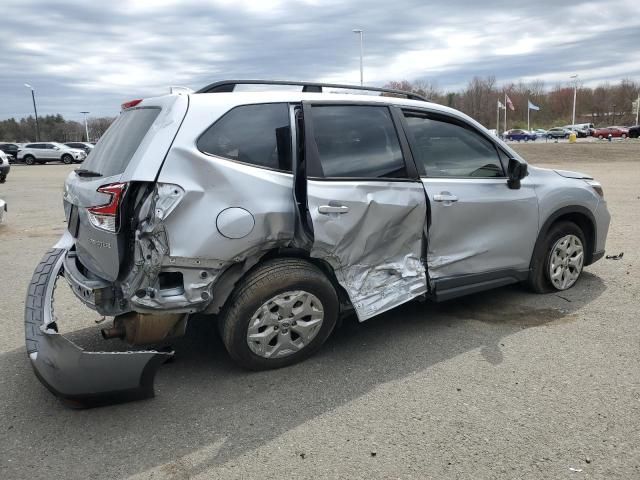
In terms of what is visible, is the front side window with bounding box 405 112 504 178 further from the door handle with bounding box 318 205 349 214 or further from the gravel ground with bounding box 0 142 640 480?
the gravel ground with bounding box 0 142 640 480

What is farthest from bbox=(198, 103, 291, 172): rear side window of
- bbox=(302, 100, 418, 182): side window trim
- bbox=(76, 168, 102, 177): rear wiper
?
bbox=(76, 168, 102, 177): rear wiper

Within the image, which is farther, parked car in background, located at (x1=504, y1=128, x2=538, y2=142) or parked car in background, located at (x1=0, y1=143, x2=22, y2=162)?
parked car in background, located at (x1=504, y1=128, x2=538, y2=142)

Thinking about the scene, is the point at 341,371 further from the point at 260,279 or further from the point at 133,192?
the point at 133,192

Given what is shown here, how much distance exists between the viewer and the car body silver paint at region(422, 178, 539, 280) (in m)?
4.09

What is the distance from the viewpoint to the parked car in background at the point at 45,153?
3797 cm

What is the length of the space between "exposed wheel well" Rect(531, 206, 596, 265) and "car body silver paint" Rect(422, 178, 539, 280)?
4.9 inches

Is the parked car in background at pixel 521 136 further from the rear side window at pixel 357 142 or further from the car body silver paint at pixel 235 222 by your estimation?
the car body silver paint at pixel 235 222

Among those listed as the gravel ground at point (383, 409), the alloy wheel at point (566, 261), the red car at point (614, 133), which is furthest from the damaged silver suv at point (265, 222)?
the red car at point (614, 133)

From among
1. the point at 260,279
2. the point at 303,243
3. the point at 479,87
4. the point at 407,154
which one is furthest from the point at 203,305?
the point at 479,87

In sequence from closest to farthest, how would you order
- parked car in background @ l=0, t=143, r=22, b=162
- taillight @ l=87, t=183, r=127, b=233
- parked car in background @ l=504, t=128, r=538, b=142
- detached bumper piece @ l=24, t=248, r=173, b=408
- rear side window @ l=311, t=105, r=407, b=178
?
1. detached bumper piece @ l=24, t=248, r=173, b=408
2. taillight @ l=87, t=183, r=127, b=233
3. rear side window @ l=311, t=105, r=407, b=178
4. parked car in background @ l=0, t=143, r=22, b=162
5. parked car in background @ l=504, t=128, r=538, b=142

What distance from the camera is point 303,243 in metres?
3.52

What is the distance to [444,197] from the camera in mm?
4035

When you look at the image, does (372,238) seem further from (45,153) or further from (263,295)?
(45,153)

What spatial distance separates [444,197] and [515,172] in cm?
81
